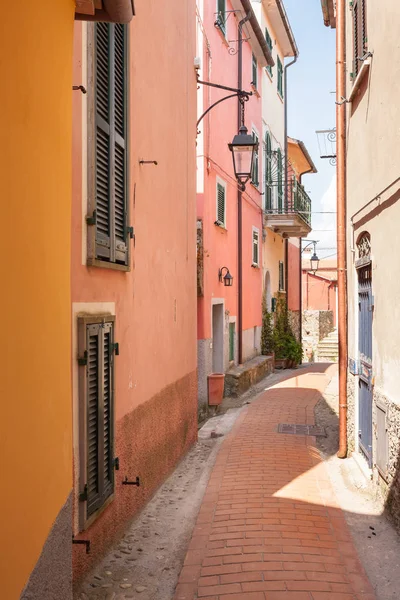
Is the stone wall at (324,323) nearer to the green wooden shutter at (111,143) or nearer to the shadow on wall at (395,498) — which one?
the shadow on wall at (395,498)

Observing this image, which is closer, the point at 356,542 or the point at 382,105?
the point at 356,542

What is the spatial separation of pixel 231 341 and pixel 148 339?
870 centimetres

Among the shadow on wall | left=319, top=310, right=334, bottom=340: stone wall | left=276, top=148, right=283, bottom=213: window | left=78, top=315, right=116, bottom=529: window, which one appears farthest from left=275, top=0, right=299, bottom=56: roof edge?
left=78, top=315, right=116, bottom=529: window

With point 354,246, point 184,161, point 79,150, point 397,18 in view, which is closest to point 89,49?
point 79,150

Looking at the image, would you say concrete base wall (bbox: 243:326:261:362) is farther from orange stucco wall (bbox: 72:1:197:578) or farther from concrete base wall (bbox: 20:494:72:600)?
concrete base wall (bbox: 20:494:72:600)

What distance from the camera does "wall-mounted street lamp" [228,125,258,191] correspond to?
987 centimetres

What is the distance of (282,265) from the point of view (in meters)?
22.9

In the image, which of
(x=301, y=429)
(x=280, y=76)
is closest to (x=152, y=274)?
(x=301, y=429)

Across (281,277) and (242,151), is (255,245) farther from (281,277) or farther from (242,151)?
(242,151)

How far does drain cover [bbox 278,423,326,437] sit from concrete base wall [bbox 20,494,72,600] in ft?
21.6

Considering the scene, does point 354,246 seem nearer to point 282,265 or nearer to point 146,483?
point 146,483

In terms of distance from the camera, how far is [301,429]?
1016 centimetres

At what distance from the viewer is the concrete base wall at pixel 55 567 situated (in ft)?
9.30

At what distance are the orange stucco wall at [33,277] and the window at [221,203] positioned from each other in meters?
10.4
